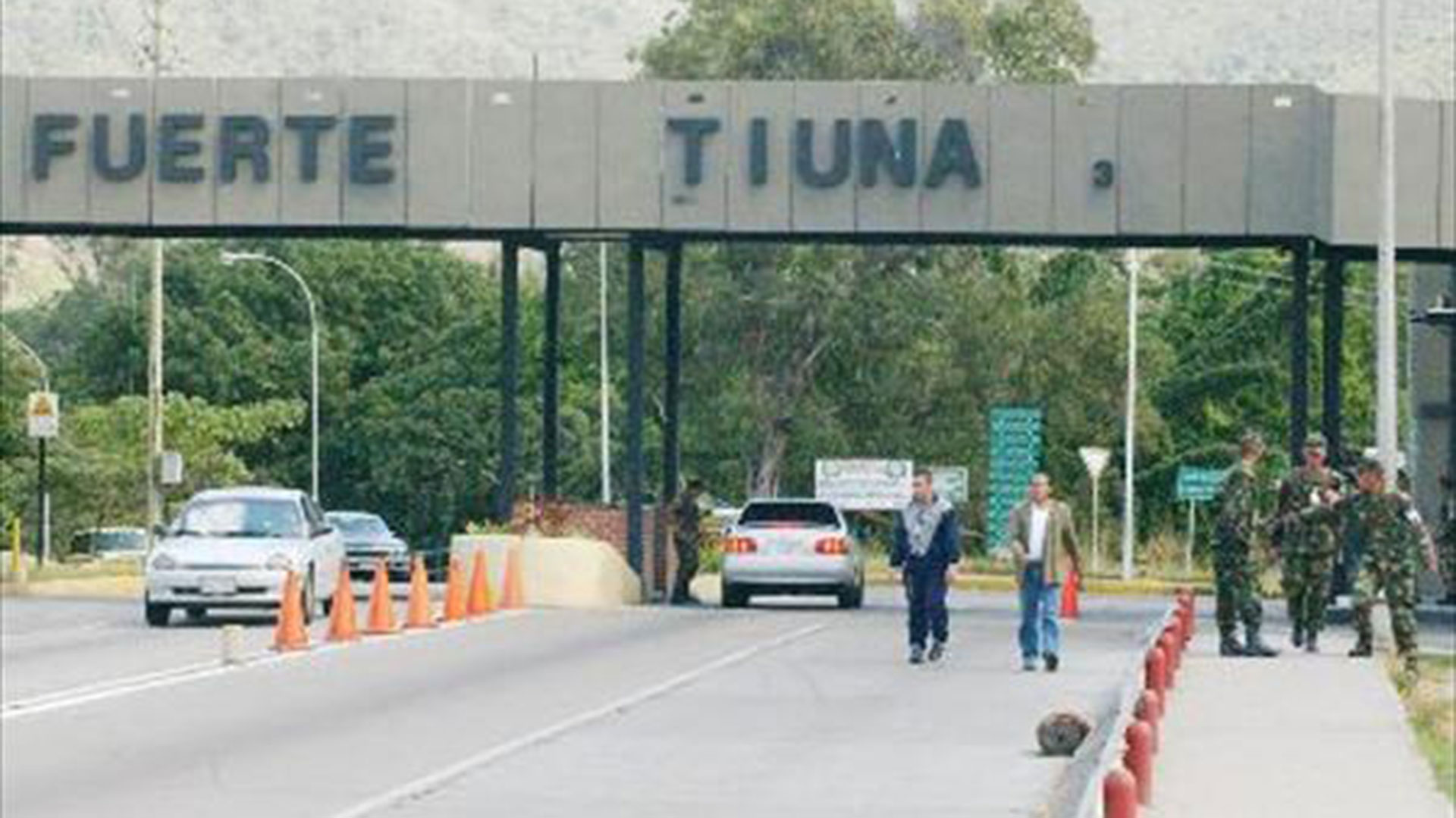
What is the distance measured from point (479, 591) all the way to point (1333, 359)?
1128 cm

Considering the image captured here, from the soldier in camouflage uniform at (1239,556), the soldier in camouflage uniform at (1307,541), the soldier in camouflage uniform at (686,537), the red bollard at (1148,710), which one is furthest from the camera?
the soldier in camouflage uniform at (686,537)

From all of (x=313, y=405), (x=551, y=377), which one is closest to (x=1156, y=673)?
(x=551, y=377)

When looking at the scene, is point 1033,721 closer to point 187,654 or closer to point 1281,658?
point 1281,658

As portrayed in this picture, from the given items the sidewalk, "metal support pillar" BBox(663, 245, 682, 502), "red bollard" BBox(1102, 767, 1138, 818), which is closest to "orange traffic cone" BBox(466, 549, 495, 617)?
"metal support pillar" BBox(663, 245, 682, 502)

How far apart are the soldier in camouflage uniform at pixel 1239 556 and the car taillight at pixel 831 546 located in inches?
680

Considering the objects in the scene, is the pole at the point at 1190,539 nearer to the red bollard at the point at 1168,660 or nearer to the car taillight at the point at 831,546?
the car taillight at the point at 831,546

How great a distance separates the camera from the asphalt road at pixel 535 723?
21.9 m

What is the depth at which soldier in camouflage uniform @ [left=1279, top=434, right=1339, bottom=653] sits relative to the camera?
3569 cm

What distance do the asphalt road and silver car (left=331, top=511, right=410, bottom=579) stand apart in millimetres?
24676

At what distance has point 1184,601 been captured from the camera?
39.8 meters

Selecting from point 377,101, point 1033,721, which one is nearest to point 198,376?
point 377,101

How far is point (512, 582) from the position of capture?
52.3 metres

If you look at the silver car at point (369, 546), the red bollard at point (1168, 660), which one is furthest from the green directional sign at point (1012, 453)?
the red bollard at point (1168, 660)

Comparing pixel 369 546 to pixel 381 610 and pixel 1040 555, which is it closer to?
pixel 381 610
